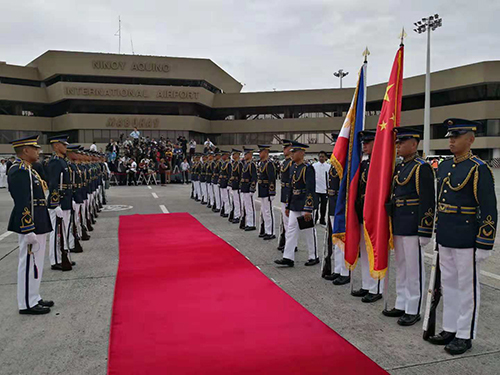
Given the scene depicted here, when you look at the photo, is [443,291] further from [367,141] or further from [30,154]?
[30,154]

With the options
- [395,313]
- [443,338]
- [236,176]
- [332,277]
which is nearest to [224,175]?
[236,176]

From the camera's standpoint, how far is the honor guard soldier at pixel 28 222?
494 centimetres

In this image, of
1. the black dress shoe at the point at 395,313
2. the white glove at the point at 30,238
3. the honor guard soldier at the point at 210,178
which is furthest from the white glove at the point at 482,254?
the honor guard soldier at the point at 210,178

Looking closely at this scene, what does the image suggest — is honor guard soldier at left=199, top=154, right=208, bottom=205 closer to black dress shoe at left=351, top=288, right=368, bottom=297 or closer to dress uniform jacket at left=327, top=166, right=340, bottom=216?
dress uniform jacket at left=327, top=166, right=340, bottom=216

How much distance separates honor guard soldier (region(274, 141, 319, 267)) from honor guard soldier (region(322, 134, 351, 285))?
404 millimetres

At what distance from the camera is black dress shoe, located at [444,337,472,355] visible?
12.9 ft

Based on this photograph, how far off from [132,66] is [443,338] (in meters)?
53.6

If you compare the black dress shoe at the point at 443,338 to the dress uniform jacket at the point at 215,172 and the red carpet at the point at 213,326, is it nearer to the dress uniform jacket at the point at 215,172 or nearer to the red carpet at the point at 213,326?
the red carpet at the point at 213,326

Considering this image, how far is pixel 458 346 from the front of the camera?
3969 millimetres

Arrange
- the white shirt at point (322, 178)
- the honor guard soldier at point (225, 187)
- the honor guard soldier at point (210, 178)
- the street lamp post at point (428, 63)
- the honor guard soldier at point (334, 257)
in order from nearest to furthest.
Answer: the honor guard soldier at point (334, 257) → the white shirt at point (322, 178) → the honor guard soldier at point (225, 187) → the honor guard soldier at point (210, 178) → the street lamp post at point (428, 63)

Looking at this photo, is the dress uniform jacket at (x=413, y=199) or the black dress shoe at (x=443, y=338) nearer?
the black dress shoe at (x=443, y=338)

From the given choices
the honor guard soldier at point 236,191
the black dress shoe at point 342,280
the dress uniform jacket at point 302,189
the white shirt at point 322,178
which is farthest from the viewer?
the honor guard soldier at point 236,191

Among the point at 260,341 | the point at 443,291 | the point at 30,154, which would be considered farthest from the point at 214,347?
the point at 30,154

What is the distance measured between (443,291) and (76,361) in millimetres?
3639
